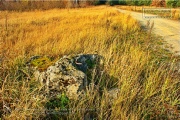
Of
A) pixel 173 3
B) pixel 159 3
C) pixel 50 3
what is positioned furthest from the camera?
pixel 159 3

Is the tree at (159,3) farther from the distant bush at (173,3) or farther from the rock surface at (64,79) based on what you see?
the rock surface at (64,79)

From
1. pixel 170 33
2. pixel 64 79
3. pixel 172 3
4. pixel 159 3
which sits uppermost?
pixel 159 3

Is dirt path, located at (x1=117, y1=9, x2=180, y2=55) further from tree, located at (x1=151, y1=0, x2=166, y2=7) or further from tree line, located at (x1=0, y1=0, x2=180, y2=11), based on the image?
tree, located at (x1=151, y1=0, x2=166, y2=7)

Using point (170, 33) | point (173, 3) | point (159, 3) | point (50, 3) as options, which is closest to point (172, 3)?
point (173, 3)

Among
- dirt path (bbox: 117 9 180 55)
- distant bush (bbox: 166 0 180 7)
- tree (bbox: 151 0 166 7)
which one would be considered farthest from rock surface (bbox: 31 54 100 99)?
tree (bbox: 151 0 166 7)

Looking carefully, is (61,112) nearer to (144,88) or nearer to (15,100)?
(15,100)

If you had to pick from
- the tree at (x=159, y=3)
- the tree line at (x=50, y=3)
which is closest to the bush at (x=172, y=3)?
the tree line at (x=50, y=3)

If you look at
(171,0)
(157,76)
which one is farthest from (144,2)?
(157,76)

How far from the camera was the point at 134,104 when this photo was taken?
9.68ft

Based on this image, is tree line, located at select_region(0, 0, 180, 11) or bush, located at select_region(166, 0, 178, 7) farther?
tree line, located at select_region(0, 0, 180, 11)

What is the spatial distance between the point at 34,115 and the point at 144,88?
1.68 metres

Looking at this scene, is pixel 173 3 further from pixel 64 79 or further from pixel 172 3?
pixel 64 79

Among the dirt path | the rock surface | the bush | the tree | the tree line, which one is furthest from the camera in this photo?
the tree

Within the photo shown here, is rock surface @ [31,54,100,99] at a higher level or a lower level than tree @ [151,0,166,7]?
lower
